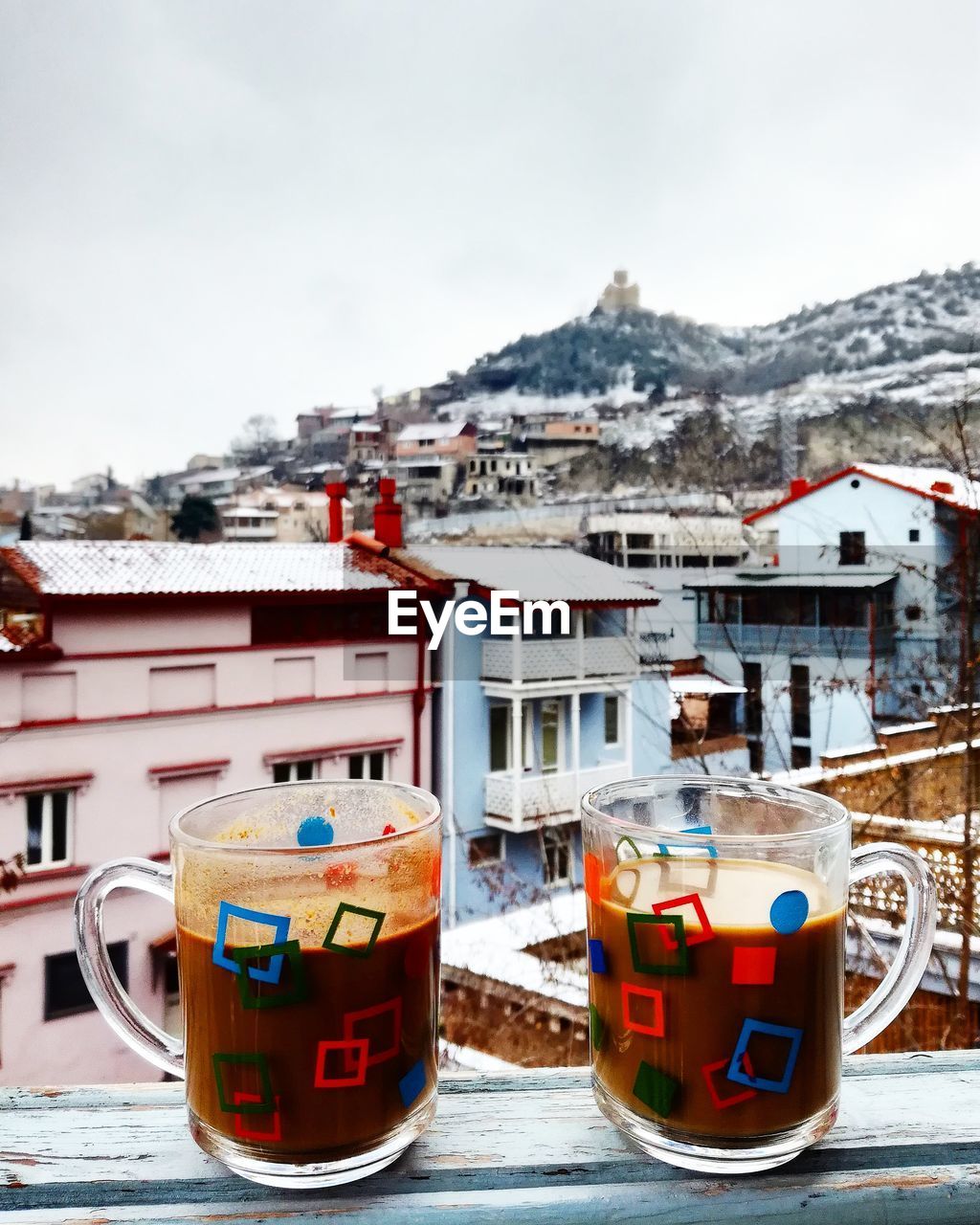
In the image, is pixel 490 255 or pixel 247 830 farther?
pixel 490 255

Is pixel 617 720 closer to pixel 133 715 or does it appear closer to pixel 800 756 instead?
pixel 800 756

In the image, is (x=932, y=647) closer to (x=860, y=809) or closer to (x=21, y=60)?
(x=860, y=809)

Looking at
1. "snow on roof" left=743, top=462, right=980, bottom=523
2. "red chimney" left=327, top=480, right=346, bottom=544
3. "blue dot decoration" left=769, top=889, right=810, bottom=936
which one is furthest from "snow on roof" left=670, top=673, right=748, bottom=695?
"blue dot decoration" left=769, top=889, right=810, bottom=936

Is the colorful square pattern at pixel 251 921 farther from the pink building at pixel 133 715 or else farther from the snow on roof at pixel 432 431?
the snow on roof at pixel 432 431

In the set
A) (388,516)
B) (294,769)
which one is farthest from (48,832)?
(388,516)

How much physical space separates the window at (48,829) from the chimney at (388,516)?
0.58 metres

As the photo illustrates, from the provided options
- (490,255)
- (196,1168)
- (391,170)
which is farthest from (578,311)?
(196,1168)

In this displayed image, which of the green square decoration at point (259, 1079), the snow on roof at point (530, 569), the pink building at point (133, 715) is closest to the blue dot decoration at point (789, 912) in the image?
the green square decoration at point (259, 1079)

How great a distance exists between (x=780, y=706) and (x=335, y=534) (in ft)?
2.87

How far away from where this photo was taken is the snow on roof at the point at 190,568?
3.77 ft

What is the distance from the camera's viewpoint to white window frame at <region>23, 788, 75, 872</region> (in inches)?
45.9

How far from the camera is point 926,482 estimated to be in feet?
5.27

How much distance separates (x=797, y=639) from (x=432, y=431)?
0.74 meters

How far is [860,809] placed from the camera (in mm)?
1641
